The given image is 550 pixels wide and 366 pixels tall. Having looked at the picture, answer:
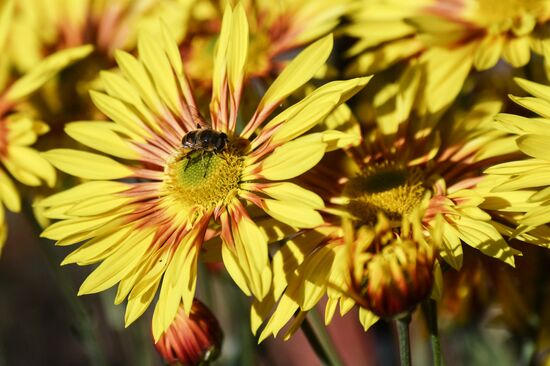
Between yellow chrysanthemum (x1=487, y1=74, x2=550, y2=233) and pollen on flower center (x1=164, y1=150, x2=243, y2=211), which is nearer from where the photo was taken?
yellow chrysanthemum (x1=487, y1=74, x2=550, y2=233)

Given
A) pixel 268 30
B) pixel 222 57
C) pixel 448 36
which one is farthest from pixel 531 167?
pixel 268 30

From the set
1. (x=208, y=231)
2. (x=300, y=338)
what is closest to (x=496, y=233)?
(x=208, y=231)

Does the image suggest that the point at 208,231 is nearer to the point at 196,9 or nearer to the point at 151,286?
the point at 151,286

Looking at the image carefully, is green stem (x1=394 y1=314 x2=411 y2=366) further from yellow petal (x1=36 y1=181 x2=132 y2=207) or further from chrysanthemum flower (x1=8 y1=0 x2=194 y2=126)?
chrysanthemum flower (x1=8 y1=0 x2=194 y2=126)

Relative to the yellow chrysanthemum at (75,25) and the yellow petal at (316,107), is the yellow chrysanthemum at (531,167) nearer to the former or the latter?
the yellow petal at (316,107)

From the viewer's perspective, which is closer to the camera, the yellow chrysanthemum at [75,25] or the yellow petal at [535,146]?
the yellow petal at [535,146]

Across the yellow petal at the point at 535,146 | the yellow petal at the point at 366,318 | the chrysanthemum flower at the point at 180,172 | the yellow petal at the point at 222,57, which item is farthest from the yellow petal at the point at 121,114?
the yellow petal at the point at 535,146

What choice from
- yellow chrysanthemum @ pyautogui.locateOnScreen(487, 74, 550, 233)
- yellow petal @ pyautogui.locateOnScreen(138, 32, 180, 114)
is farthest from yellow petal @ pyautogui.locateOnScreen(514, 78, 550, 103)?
yellow petal @ pyautogui.locateOnScreen(138, 32, 180, 114)

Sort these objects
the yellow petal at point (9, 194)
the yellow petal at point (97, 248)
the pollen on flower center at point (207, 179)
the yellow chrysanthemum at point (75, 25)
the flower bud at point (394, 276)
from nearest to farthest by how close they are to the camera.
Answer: the flower bud at point (394, 276)
the yellow petal at point (97, 248)
the pollen on flower center at point (207, 179)
the yellow petal at point (9, 194)
the yellow chrysanthemum at point (75, 25)
